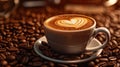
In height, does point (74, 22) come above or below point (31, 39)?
above

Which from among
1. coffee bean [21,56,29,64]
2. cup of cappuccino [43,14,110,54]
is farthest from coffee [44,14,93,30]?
coffee bean [21,56,29,64]

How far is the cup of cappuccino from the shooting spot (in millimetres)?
767

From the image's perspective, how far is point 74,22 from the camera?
2.70ft

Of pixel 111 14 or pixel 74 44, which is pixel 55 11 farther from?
pixel 74 44

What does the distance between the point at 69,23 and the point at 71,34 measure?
7cm

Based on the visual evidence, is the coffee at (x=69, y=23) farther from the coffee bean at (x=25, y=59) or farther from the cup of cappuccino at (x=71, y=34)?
the coffee bean at (x=25, y=59)

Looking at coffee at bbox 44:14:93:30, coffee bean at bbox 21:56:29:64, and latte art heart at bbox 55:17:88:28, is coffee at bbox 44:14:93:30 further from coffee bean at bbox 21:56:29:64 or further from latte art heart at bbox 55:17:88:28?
coffee bean at bbox 21:56:29:64

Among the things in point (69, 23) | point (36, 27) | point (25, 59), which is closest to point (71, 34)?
point (69, 23)

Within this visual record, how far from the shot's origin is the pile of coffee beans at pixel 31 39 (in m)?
0.81

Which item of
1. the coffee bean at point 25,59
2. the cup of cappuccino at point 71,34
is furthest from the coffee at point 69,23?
the coffee bean at point 25,59

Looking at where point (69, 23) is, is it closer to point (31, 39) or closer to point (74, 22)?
point (74, 22)

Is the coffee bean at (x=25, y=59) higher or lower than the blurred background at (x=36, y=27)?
higher

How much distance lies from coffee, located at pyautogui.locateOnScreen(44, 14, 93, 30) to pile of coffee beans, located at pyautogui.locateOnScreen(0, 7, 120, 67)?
9 centimetres

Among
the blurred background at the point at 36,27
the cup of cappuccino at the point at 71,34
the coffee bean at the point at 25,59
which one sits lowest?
the blurred background at the point at 36,27
